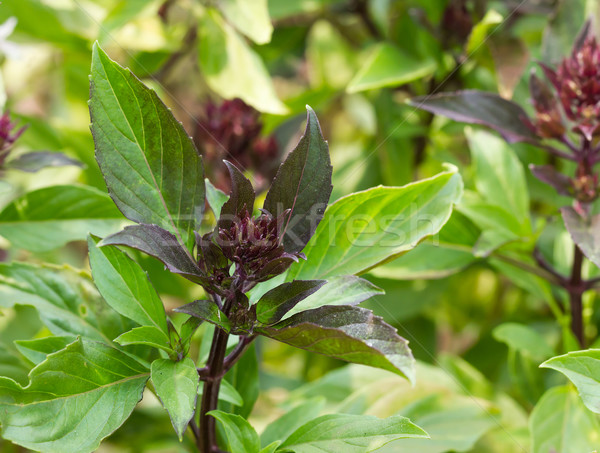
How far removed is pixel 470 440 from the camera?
81 cm

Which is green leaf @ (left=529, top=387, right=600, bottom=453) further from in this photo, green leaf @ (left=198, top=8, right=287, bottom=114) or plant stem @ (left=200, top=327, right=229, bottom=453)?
green leaf @ (left=198, top=8, right=287, bottom=114)

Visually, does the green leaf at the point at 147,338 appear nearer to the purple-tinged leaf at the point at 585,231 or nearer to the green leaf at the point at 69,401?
the green leaf at the point at 69,401

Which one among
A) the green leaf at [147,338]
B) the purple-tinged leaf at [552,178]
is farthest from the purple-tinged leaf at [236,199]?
the purple-tinged leaf at [552,178]

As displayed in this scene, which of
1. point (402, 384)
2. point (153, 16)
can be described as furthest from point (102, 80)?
point (153, 16)

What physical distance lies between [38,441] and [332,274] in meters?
0.30

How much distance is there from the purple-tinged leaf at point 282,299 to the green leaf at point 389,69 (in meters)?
0.52

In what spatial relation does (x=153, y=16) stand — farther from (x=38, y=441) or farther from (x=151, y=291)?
(x=38, y=441)

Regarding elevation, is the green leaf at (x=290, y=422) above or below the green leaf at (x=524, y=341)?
below

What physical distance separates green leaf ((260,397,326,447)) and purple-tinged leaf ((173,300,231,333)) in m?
0.24

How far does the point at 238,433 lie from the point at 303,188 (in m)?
0.24

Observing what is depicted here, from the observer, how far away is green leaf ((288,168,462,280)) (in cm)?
60

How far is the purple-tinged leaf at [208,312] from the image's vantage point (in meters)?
0.51

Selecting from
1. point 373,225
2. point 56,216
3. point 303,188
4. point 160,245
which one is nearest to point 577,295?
point 373,225

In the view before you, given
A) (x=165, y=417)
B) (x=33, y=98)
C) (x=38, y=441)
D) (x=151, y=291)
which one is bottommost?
(x=165, y=417)
